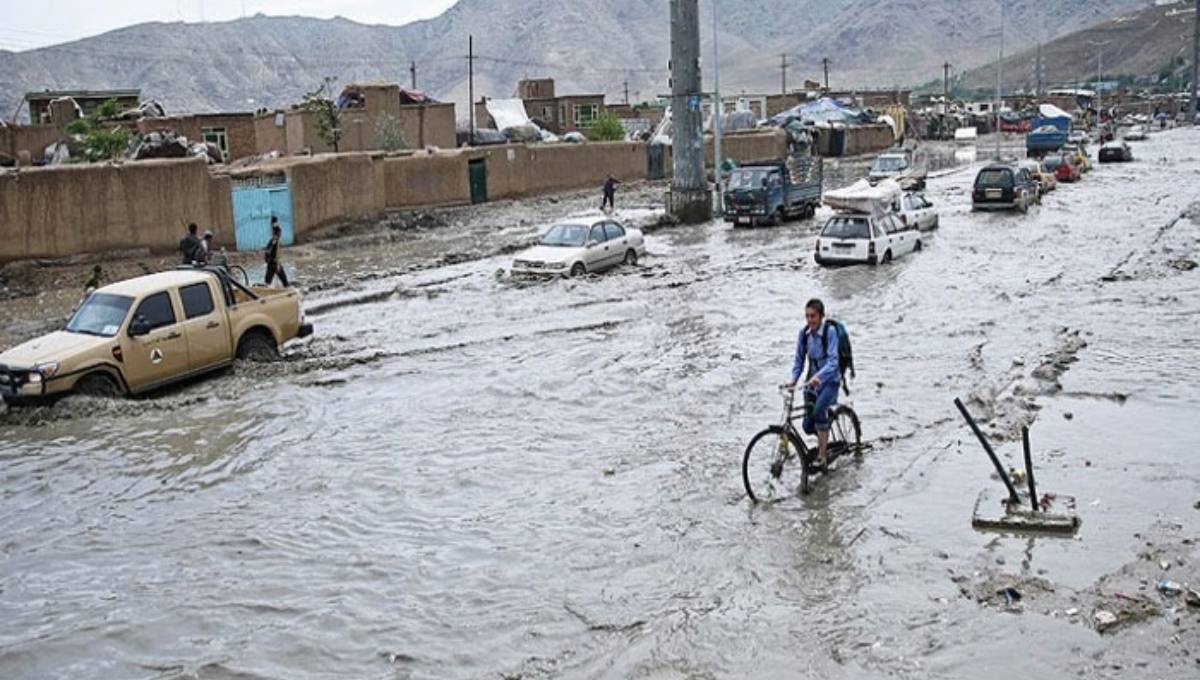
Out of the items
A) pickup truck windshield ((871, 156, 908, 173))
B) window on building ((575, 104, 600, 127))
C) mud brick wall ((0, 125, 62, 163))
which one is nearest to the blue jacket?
mud brick wall ((0, 125, 62, 163))

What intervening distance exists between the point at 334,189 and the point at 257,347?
1797cm

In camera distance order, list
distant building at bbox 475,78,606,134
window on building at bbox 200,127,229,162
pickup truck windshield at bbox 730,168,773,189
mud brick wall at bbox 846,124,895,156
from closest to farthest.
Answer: pickup truck windshield at bbox 730,168,773,189, window on building at bbox 200,127,229,162, distant building at bbox 475,78,606,134, mud brick wall at bbox 846,124,895,156

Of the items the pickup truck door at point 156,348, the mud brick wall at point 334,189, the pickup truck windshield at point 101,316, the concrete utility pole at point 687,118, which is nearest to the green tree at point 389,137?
the mud brick wall at point 334,189

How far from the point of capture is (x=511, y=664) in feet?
27.7

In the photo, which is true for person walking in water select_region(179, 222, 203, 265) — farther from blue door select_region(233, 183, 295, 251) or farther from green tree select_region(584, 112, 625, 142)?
green tree select_region(584, 112, 625, 142)

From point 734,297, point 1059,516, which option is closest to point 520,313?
point 734,297

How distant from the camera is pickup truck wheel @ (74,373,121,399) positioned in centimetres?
1502

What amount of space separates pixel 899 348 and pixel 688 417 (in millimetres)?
5480

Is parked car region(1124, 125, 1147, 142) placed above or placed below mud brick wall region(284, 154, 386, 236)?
above

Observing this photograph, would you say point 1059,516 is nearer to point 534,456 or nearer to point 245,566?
point 534,456

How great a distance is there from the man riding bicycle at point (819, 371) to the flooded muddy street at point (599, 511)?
638mm

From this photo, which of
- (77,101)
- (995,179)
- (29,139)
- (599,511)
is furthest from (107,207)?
(77,101)

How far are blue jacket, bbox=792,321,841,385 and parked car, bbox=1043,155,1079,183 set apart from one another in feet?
145

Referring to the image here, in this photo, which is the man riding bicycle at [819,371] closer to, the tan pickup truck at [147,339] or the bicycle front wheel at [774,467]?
the bicycle front wheel at [774,467]
